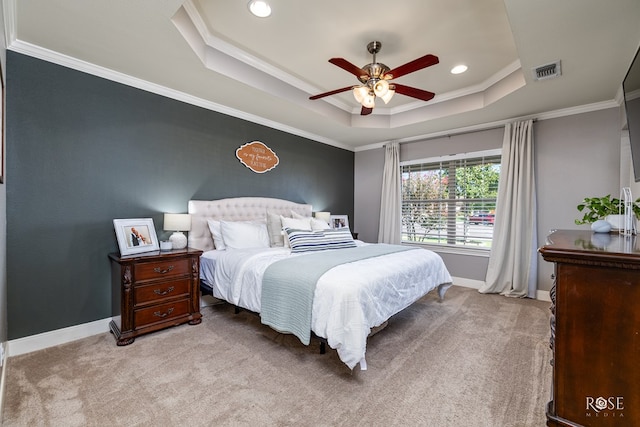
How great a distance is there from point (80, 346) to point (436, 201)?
4.97 meters

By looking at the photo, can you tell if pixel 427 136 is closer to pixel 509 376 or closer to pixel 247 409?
pixel 509 376

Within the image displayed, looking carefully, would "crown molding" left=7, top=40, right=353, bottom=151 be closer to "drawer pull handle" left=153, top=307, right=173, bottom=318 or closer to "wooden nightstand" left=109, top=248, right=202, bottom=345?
"wooden nightstand" left=109, top=248, right=202, bottom=345

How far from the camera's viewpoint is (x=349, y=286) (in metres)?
2.00

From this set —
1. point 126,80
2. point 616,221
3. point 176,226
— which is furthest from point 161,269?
point 616,221

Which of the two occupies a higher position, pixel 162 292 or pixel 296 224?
pixel 296 224

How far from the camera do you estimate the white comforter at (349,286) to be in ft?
6.29

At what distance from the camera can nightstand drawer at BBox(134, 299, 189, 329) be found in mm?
2561

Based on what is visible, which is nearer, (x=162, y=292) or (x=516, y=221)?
(x=162, y=292)

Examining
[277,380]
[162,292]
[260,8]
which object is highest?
[260,8]

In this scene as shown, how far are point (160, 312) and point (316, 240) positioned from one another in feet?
5.56

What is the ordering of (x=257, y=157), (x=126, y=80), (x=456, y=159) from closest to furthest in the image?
(x=126, y=80) → (x=257, y=157) → (x=456, y=159)

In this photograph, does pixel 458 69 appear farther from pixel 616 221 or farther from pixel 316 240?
pixel 316 240

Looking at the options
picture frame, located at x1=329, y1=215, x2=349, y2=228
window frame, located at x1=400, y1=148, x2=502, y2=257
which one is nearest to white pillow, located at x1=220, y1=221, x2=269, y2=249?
picture frame, located at x1=329, y1=215, x2=349, y2=228

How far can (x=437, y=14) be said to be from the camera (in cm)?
230
